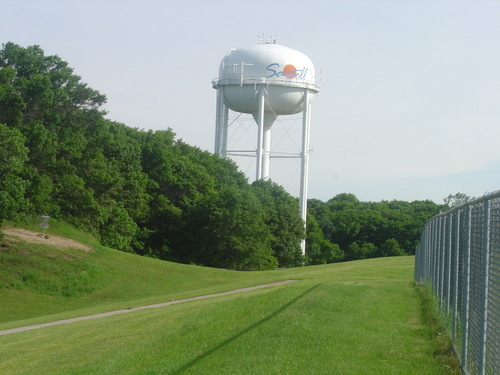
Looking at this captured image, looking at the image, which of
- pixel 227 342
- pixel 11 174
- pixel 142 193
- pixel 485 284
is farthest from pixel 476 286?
pixel 142 193

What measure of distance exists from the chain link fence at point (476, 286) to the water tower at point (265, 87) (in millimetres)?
53845

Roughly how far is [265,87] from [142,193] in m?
14.4

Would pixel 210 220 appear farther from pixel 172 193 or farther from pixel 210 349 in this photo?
pixel 210 349

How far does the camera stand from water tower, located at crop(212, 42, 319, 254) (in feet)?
214

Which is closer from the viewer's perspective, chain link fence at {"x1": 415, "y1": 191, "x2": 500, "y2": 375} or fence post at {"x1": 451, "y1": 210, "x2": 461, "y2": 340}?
chain link fence at {"x1": 415, "y1": 191, "x2": 500, "y2": 375}

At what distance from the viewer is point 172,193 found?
225 feet

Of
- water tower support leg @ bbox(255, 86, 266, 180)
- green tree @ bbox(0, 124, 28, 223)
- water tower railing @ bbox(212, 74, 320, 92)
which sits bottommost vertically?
green tree @ bbox(0, 124, 28, 223)

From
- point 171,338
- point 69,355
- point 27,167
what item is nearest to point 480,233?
point 171,338

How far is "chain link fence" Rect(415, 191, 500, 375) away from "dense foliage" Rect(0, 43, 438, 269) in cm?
2702

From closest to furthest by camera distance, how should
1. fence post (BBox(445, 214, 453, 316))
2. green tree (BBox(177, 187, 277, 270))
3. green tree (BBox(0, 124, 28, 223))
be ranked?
fence post (BBox(445, 214, 453, 316)) → green tree (BBox(0, 124, 28, 223)) → green tree (BBox(177, 187, 277, 270))

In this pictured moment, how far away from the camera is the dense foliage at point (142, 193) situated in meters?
40.0

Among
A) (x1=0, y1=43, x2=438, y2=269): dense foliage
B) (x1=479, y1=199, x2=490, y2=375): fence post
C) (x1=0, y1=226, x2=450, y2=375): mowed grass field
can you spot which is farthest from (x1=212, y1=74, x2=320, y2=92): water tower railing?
(x1=479, y1=199, x2=490, y2=375): fence post

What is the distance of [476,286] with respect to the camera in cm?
893

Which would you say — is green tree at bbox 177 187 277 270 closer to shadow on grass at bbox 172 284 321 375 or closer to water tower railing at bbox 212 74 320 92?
water tower railing at bbox 212 74 320 92
